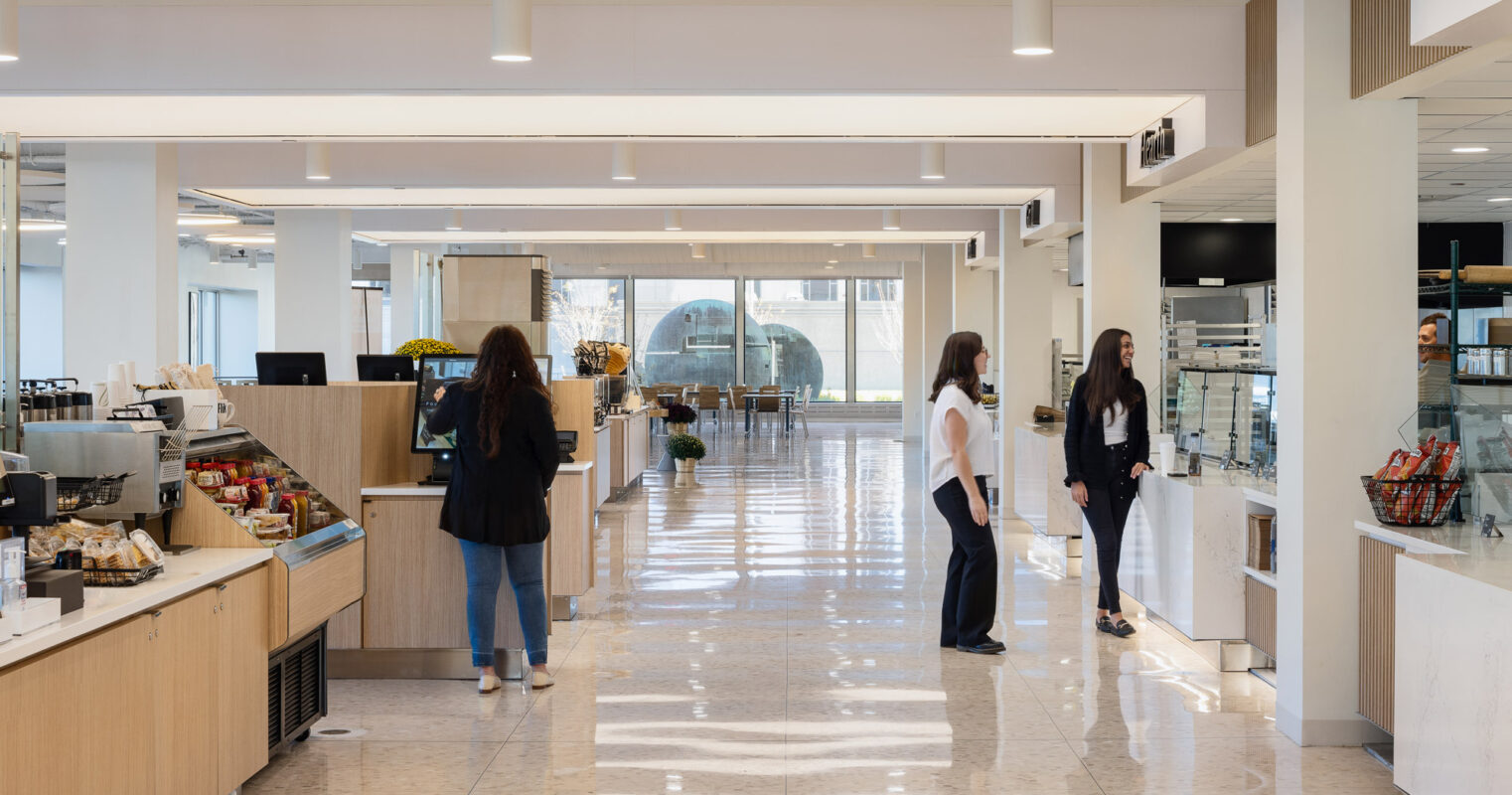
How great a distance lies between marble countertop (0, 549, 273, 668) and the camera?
2.78m

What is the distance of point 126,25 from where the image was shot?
5973 mm

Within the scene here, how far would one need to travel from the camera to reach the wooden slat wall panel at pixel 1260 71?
18.9ft

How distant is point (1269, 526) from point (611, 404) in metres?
8.15

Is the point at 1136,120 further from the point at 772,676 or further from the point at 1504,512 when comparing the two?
the point at 772,676

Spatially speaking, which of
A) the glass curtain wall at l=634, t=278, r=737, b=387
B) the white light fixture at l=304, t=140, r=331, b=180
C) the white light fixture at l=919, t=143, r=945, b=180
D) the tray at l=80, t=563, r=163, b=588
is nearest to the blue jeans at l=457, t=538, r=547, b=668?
the tray at l=80, t=563, r=163, b=588

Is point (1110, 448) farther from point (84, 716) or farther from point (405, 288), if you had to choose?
point (405, 288)

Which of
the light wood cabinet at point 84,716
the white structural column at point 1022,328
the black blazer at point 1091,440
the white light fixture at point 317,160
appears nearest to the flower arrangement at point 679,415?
the white structural column at point 1022,328

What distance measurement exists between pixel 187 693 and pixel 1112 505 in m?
4.60

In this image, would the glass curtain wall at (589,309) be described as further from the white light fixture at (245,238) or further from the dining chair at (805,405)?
the white light fixture at (245,238)

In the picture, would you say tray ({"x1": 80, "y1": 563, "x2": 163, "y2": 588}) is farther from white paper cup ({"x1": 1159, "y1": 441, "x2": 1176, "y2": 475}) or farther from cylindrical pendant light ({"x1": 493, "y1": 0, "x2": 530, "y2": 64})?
white paper cup ({"x1": 1159, "y1": 441, "x2": 1176, "y2": 475})

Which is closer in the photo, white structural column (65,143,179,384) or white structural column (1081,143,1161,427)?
white structural column (1081,143,1161,427)

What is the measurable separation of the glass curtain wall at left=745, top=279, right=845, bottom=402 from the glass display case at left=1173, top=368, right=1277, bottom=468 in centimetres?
1928

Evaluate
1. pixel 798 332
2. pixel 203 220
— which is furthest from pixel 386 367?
pixel 798 332

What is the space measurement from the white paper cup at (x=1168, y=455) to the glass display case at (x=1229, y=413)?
0.35 meters
